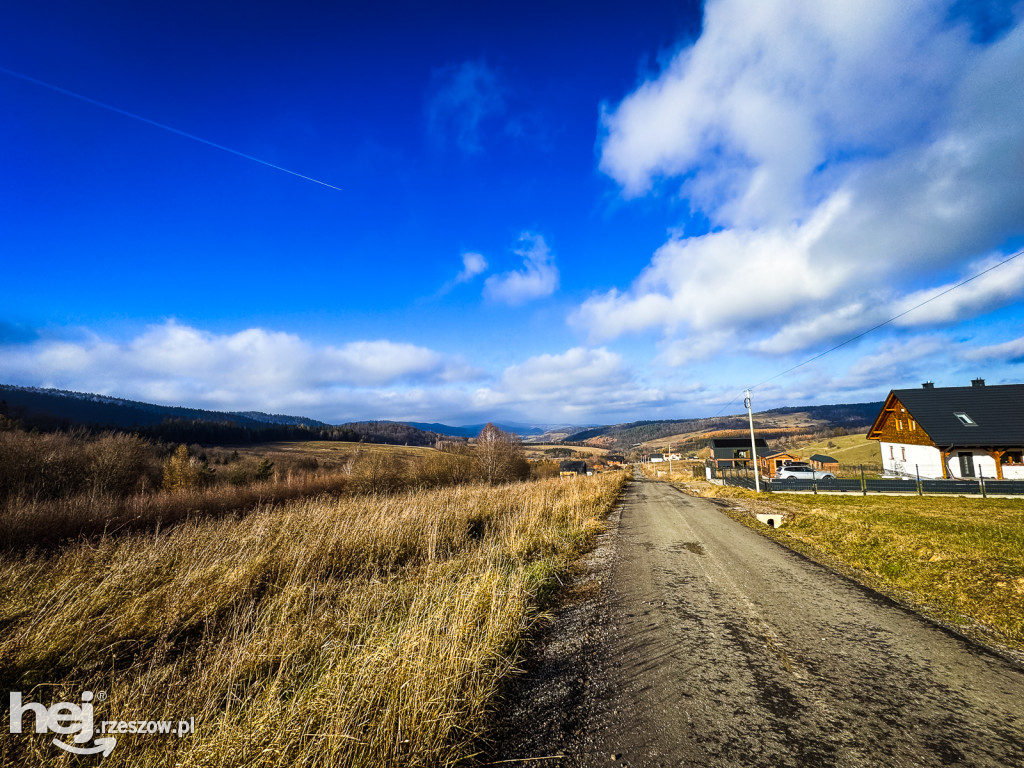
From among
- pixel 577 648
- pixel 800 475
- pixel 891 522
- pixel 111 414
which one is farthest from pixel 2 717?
pixel 111 414

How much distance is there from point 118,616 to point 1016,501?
31.1m

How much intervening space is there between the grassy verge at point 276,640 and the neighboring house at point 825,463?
4870cm

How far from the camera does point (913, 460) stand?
33438 mm

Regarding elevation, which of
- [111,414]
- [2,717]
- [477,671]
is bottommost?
[2,717]

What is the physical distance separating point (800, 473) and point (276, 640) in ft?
161

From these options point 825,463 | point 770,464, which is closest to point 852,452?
point 825,463

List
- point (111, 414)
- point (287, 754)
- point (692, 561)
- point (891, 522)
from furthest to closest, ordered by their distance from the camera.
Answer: point (111, 414) < point (891, 522) < point (692, 561) < point (287, 754)

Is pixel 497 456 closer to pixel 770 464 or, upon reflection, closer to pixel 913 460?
pixel 913 460

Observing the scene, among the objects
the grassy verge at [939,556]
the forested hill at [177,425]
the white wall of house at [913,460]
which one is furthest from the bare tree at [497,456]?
the forested hill at [177,425]

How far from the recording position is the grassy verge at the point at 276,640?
297 cm

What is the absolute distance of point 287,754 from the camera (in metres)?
2.72

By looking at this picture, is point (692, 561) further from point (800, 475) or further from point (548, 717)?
point (800, 475)

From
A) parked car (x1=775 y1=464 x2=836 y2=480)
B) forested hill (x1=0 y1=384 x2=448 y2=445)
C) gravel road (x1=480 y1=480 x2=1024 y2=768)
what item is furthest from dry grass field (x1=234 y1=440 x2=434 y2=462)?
parked car (x1=775 y1=464 x2=836 y2=480)

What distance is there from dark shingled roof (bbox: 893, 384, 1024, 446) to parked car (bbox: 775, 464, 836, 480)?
27.3 feet
